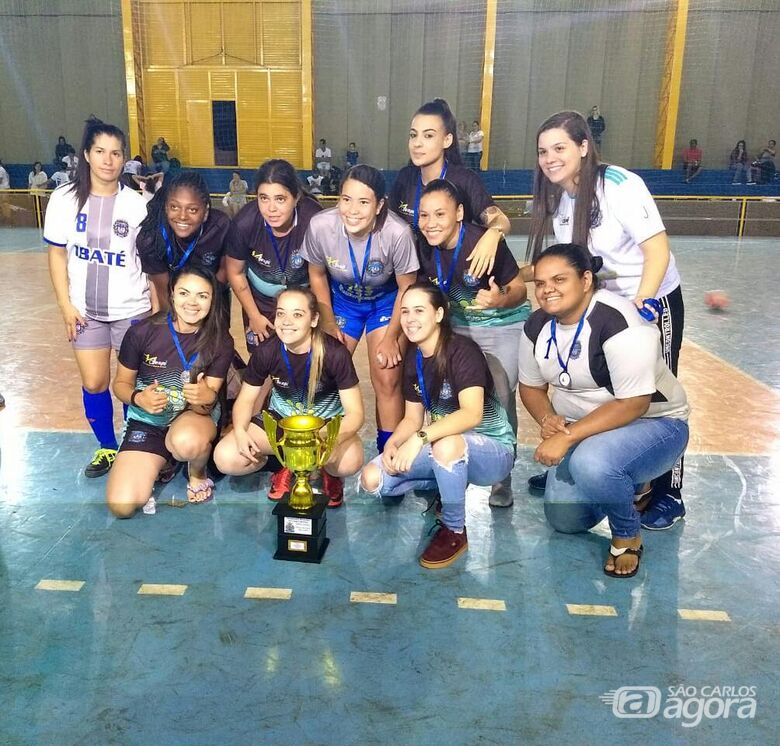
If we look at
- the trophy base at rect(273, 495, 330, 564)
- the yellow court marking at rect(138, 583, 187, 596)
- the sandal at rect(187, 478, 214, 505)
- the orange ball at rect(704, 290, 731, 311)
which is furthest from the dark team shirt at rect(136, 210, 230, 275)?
the orange ball at rect(704, 290, 731, 311)

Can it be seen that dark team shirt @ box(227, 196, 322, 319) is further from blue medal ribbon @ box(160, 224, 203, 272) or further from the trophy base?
the trophy base

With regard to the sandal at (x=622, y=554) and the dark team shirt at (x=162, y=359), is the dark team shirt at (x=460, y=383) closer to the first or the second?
the sandal at (x=622, y=554)

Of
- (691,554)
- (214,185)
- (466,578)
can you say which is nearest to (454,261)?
(466,578)

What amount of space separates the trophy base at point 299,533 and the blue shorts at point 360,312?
3.21ft

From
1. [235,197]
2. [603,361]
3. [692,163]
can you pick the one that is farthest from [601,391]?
[692,163]

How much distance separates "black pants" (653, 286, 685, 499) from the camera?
10.3ft

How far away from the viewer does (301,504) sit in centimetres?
285

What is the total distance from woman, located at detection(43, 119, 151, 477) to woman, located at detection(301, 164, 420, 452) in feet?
3.01

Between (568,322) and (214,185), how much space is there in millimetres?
16972

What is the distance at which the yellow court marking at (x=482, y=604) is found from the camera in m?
2.58

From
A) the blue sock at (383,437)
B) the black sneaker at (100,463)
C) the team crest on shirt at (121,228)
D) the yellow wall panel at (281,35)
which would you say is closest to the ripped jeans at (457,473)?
the blue sock at (383,437)

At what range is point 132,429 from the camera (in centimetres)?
346

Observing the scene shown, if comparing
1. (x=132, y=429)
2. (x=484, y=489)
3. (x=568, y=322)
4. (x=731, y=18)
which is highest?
(x=731, y=18)

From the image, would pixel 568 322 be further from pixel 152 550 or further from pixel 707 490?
pixel 152 550
